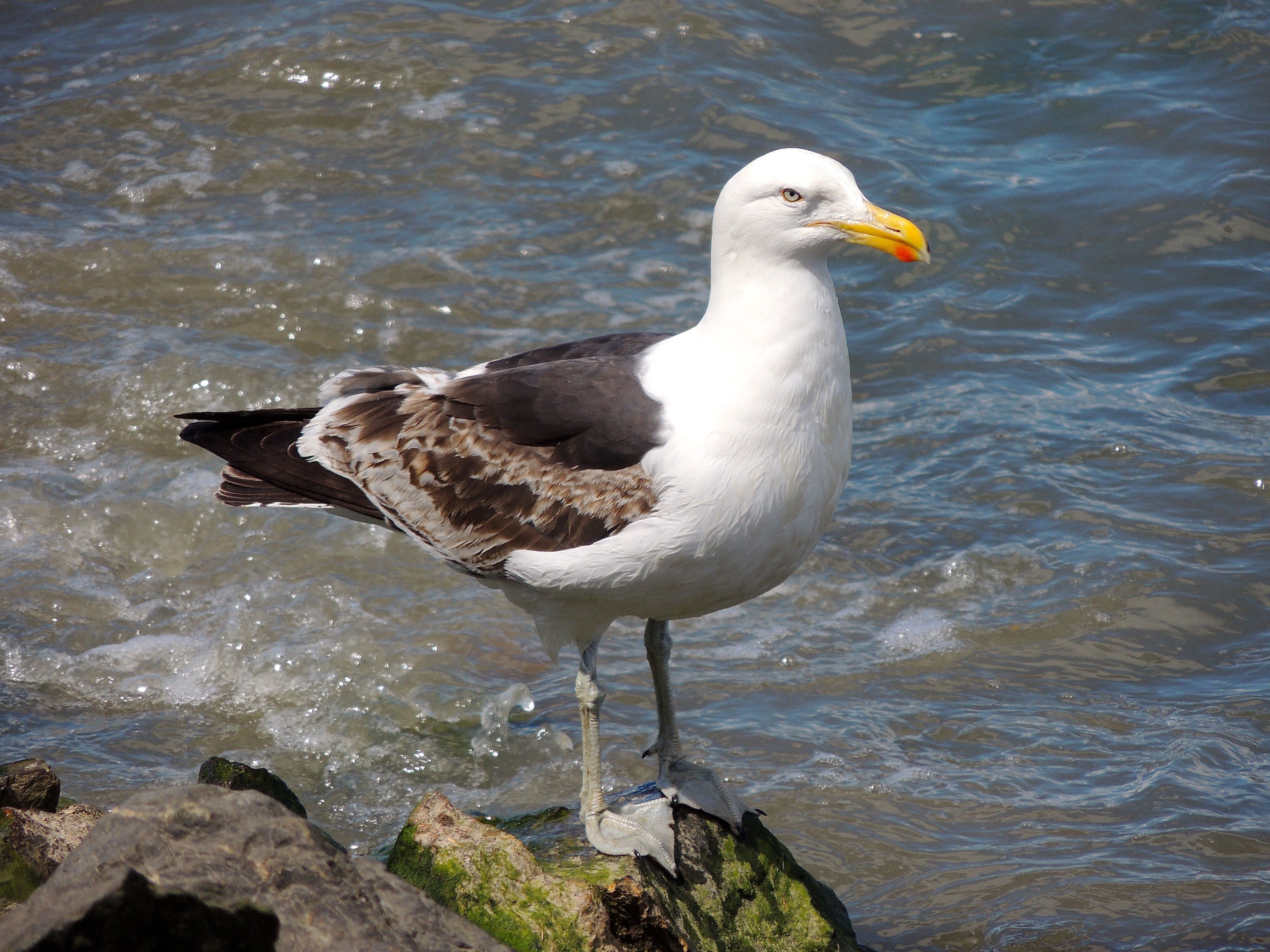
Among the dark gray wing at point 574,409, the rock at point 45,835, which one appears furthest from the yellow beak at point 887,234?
the rock at point 45,835

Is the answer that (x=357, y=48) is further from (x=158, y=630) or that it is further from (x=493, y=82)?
(x=158, y=630)

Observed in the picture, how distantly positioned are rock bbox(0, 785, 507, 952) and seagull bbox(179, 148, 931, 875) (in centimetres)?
121

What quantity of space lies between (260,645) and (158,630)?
24.2 inches

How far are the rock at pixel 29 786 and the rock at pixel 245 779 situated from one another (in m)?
0.58

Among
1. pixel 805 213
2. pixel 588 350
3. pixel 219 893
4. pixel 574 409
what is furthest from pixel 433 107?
pixel 219 893

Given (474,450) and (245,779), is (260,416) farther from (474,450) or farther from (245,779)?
(245,779)

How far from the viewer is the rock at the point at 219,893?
2803 millimetres

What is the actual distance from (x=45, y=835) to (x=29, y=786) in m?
0.31

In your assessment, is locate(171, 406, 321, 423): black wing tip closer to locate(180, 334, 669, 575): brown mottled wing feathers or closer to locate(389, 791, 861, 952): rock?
locate(180, 334, 669, 575): brown mottled wing feathers

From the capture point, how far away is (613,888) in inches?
162

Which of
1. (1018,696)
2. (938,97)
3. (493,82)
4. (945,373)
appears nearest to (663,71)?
(493,82)

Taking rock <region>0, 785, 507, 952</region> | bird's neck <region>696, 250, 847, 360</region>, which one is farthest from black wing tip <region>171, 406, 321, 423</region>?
rock <region>0, 785, 507, 952</region>

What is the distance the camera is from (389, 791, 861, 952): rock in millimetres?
3998

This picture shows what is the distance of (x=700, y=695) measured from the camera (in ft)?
23.0
